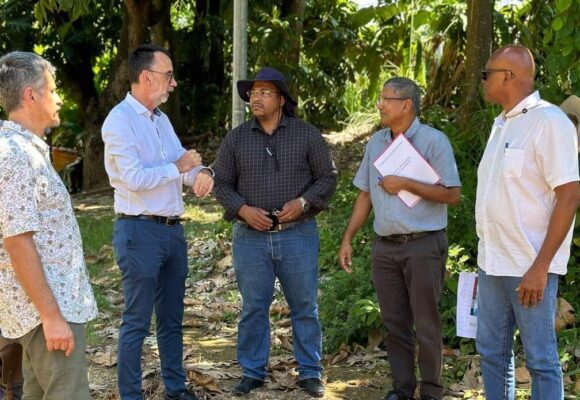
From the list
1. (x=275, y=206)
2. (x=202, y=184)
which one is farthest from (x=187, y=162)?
(x=275, y=206)

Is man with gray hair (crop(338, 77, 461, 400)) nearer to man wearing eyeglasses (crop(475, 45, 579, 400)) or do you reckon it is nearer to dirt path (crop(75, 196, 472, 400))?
dirt path (crop(75, 196, 472, 400))

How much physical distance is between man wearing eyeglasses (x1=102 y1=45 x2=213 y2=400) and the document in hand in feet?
3.68

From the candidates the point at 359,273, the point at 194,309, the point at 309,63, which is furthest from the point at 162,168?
the point at 309,63

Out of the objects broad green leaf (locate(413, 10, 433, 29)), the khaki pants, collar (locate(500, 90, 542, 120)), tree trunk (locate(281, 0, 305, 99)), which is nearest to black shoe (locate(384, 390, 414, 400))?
collar (locate(500, 90, 542, 120))

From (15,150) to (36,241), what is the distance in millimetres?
392

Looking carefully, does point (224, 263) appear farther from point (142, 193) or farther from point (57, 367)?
point (57, 367)

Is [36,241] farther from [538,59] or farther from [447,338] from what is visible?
[538,59]

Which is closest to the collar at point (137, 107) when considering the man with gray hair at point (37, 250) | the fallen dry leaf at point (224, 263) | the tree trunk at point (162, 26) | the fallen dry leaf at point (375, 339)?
the man with gray hair at point (37, 250)

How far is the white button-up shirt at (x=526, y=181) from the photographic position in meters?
3.95

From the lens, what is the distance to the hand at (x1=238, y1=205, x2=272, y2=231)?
17.2 feet

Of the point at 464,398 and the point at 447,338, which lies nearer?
the point at 464,398

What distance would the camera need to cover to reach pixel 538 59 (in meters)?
7.99

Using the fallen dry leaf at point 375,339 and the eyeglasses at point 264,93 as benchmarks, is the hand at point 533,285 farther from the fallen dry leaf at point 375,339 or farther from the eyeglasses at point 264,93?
the fallen dry leaf at point 375,339

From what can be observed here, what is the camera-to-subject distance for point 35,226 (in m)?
3.37
